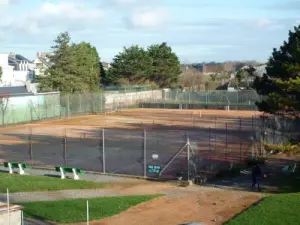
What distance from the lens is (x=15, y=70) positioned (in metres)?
104

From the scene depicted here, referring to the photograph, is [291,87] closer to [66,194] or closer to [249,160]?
[249,160]

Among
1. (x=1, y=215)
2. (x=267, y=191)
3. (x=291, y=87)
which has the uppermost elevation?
(x=291, y=87)

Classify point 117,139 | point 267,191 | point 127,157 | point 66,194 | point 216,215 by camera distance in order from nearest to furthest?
point 216,215 → point 66,194 → point 267,191 → point 127,157 → point 117,139

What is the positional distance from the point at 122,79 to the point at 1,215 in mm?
87304

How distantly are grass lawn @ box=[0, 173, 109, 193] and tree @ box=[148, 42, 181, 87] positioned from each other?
80170 millimetres

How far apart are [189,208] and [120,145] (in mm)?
19757

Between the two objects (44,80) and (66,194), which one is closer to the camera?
(66,194)

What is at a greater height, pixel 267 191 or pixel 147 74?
pixel 147 74

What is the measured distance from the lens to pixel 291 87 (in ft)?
84.1

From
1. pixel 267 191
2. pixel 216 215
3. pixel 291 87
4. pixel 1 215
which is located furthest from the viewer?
pixel 291 87

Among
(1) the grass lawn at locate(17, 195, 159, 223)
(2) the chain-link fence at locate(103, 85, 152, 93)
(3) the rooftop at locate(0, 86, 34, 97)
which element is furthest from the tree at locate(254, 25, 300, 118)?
(2) the chain-link fence at locate(103, 85, 152, 93)

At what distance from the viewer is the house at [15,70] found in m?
92.6

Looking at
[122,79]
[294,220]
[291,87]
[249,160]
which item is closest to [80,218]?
[294,220]

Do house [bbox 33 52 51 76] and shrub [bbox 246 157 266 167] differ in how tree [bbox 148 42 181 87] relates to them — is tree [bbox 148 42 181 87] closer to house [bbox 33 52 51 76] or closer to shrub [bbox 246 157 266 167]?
house [bbox 33 52 51 76]
